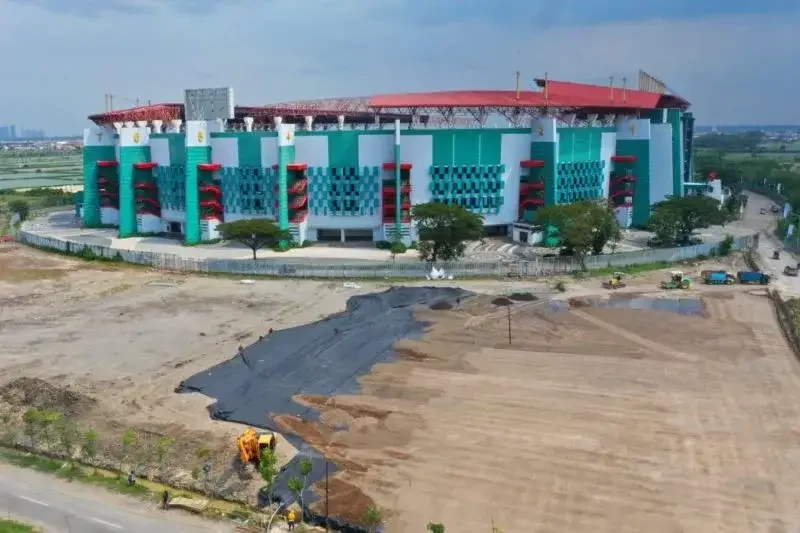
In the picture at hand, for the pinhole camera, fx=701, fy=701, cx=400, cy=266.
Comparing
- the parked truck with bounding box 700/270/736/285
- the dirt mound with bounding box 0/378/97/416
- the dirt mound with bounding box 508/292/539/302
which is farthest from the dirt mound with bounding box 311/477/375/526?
the parked truck with bounding box 700/270/736/285

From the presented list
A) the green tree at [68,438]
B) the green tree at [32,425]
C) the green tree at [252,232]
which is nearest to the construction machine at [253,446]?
the green tree at [68,438]

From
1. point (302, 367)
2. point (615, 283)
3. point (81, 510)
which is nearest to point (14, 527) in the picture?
point (81, 510)

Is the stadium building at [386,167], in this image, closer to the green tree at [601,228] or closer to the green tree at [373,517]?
the green tree at [601,228]

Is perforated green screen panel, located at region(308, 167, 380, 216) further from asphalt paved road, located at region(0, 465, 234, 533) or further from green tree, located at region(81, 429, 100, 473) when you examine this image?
asphalt paved road, located at region(0, 465, 234, 533)

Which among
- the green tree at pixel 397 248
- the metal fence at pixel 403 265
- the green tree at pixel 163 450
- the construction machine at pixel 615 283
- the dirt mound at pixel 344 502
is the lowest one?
the dirt mound at pixel 344 502

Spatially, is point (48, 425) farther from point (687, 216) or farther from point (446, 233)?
point (687, 216)

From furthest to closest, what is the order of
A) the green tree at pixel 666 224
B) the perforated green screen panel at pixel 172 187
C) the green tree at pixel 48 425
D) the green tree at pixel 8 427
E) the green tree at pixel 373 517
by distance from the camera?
the perforated green screen panel at pixel 172 187
the green tree at pixel 666 224
the green tree at pixel 8 427
the green tree at pixel 48 425
the green tree at pixel 373 517

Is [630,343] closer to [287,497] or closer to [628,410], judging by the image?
[628,410]
